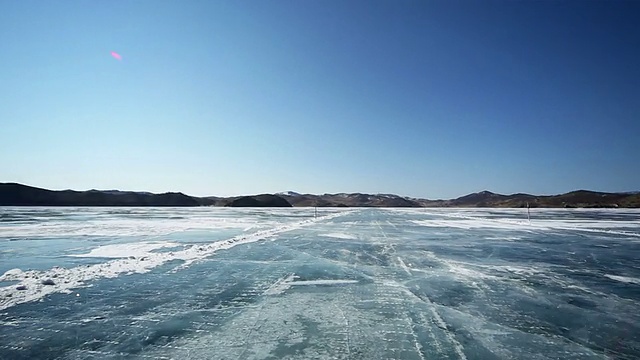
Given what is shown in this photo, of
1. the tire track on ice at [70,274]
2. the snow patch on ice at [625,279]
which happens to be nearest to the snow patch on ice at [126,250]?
the tire track on ice at [70,274]

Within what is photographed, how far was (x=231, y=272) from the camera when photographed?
21.4 feet

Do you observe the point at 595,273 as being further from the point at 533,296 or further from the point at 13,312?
the point at 13,312

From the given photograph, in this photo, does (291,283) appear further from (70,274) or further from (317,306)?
(70,274)

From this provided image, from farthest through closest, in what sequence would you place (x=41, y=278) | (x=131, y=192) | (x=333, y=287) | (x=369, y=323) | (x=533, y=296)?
1. (x=131, y=192)
2. (x=41, y=278)
3. (x=333, y=287)
4. (x=533, y=296)
5. (x=369, y=323)

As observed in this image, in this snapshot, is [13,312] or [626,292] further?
[626,292]

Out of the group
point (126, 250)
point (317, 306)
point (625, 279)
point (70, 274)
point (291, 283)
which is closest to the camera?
point (317, 306)

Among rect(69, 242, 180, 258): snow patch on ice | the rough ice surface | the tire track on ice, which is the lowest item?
the rough ice surface

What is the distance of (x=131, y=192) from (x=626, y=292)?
136 meters

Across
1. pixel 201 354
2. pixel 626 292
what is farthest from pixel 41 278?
pixel 626 292

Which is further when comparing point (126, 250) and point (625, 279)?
point (126, 250)

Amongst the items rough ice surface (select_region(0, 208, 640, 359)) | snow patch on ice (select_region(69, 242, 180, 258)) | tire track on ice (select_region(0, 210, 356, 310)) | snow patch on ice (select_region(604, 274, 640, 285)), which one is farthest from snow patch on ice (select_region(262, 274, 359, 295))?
snow patch on ice (select_region(604, 274, 640, 285))

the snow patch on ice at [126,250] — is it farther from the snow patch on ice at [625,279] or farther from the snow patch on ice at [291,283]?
the snow patch on ice at [625,279]

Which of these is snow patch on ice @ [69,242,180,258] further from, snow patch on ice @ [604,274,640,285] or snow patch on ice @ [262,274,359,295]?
snow patch on ice @ [604,274,640,285]

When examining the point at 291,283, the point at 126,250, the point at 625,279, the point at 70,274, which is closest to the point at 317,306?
the point at 291,283
